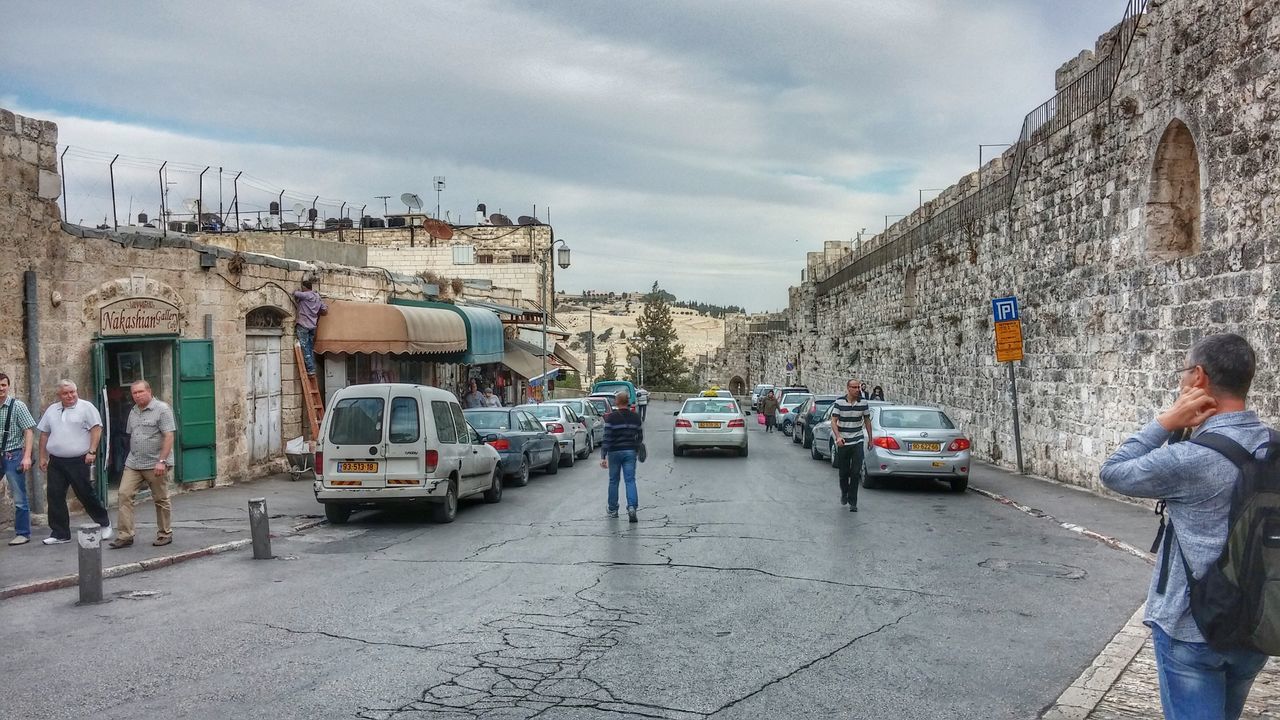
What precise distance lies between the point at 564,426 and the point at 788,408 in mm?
14881

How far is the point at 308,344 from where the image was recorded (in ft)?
64.8

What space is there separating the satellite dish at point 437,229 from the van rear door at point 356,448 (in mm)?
31598

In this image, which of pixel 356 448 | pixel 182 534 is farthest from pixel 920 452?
pixel 182 534

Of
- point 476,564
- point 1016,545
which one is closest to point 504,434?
point 476,564

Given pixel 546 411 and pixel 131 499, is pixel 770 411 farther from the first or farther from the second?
pixel 131 499

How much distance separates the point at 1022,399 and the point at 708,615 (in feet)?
45.2

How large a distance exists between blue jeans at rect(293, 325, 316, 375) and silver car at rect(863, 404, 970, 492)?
11.2 metres

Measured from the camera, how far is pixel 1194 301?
1223 cm

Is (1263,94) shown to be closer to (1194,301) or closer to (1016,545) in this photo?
(1194,301)

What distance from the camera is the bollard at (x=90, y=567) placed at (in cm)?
798

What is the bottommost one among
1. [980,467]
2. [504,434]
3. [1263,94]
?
[980,467]

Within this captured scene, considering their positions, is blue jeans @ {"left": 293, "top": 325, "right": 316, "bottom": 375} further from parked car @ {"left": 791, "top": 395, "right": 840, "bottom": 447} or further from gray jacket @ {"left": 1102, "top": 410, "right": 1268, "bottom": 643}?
gray jacket @ {"left": 1102, "top": 410, "right": 1268, "bottom": 643}

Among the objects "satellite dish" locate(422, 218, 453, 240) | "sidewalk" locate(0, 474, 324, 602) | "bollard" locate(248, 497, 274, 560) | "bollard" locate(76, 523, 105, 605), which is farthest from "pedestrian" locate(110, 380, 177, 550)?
"satellite dish" locate(422, 218, 453, 240)

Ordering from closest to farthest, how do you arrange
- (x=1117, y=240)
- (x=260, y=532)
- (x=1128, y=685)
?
1. (x=1128, y=685)
2. (x=260, y=532)
3. (x=1117, y=240)
